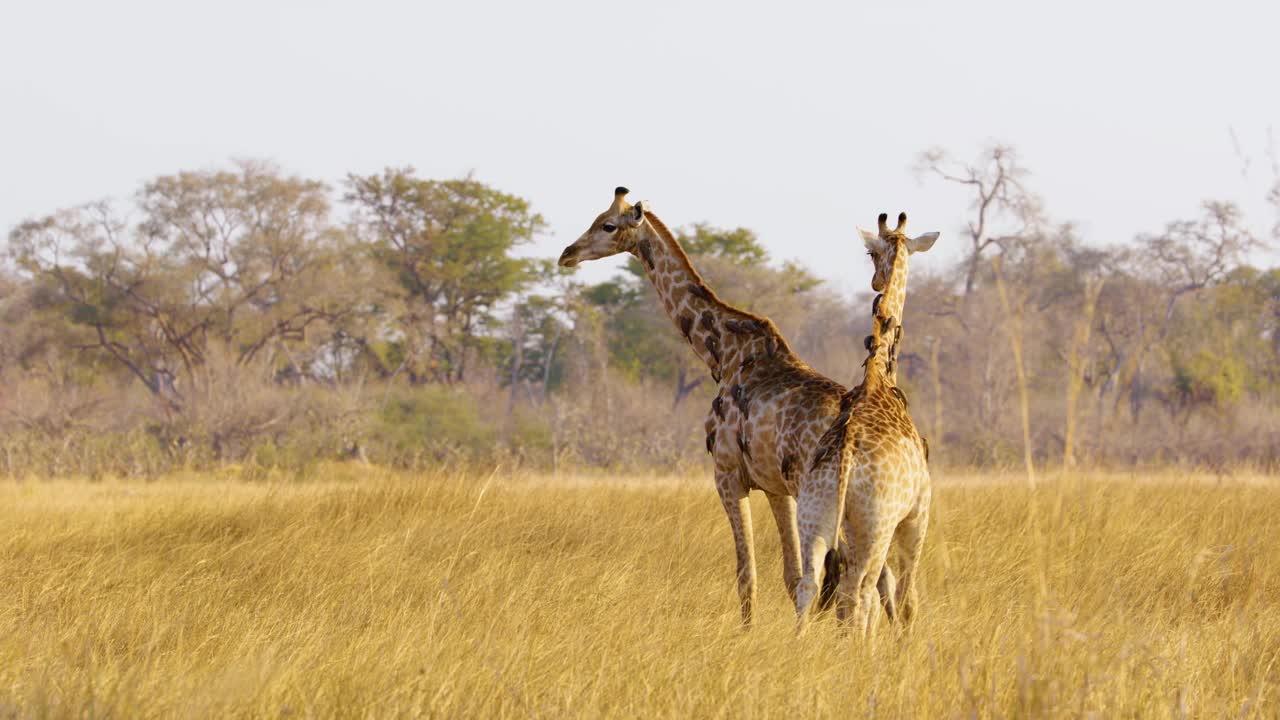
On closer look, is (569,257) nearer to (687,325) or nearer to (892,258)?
(687,325)

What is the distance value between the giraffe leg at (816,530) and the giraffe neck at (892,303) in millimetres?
674

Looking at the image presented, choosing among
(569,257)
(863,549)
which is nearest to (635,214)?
(569,257)

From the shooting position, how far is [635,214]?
5605 mm

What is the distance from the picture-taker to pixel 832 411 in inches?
173

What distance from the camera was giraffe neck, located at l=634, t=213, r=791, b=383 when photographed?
5.21 meters

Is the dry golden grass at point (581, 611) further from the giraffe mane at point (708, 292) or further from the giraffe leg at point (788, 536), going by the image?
the giraffe mane at point (708, 292)

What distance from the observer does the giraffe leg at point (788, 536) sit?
493 cm

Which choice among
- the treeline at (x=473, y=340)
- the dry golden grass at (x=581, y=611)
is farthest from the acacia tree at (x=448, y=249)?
the dry golden grass at (x=581, y=611)

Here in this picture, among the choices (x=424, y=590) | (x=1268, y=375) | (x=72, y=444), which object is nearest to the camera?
(x=424, y=590)

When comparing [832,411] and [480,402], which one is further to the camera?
[480,402]

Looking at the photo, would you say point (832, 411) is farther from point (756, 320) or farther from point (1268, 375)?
point (1268, 375)

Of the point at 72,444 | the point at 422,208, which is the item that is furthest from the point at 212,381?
the point at 422,208

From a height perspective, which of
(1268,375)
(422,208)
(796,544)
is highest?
(422,208)

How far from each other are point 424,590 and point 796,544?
5.51 feet
